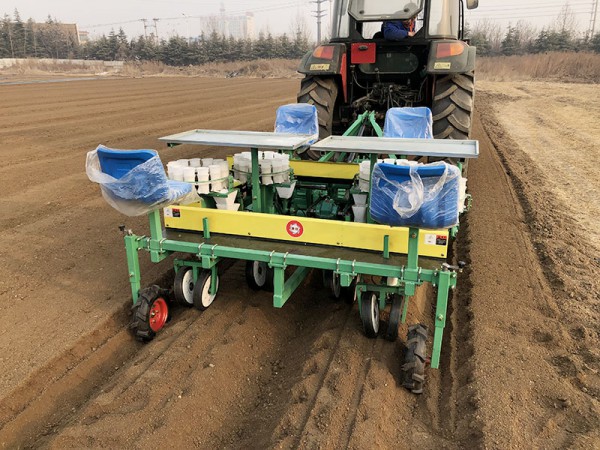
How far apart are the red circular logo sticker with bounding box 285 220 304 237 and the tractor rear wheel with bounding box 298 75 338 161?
2779 millimetres

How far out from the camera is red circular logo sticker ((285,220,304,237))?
335cm

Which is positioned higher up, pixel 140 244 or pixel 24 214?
pixel 140 244

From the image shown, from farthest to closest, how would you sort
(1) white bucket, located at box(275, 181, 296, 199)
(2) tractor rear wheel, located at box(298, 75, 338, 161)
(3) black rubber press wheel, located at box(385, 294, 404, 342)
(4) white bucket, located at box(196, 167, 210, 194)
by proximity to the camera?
(2) tractor rear wheel, located at box(298, 75, 338, 161) < (1) white bucket, located at box(275, 181, 296, 199) < (4) white bucket, located at box(196, 167, 210, 194) < (3) black rubber press wheel, located at box(385, 294, 404, 342)

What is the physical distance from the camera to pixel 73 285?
13.5 ft

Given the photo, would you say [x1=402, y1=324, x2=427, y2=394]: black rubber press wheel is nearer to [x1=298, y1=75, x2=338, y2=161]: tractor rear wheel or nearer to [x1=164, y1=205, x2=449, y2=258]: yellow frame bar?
[x1=164, y1=205, x2=449, y2=258]: yellow frame bar

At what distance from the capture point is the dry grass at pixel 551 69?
102 feet

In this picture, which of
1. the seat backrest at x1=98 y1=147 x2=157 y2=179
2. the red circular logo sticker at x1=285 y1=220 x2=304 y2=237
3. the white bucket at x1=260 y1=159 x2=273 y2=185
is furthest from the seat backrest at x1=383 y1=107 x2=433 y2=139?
the seat backrest at x1=98 y1=147 x2=157 y2=179

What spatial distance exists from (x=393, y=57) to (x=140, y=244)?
4.35 m

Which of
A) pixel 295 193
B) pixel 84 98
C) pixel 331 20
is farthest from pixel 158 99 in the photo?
pixel 295 193

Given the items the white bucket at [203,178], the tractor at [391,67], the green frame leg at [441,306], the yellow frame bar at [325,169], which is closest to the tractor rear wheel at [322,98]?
the tractor at [391,67]

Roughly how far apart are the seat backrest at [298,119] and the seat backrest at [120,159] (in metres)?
2.86

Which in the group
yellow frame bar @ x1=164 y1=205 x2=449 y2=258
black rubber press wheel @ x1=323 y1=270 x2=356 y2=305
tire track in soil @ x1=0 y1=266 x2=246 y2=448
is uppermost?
yellow frame bar @ x1=164 y1=205 x2=449 y2=258

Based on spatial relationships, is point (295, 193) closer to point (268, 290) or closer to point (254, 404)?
point (268, 290)

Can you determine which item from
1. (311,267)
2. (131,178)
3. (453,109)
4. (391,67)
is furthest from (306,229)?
(391,67)
